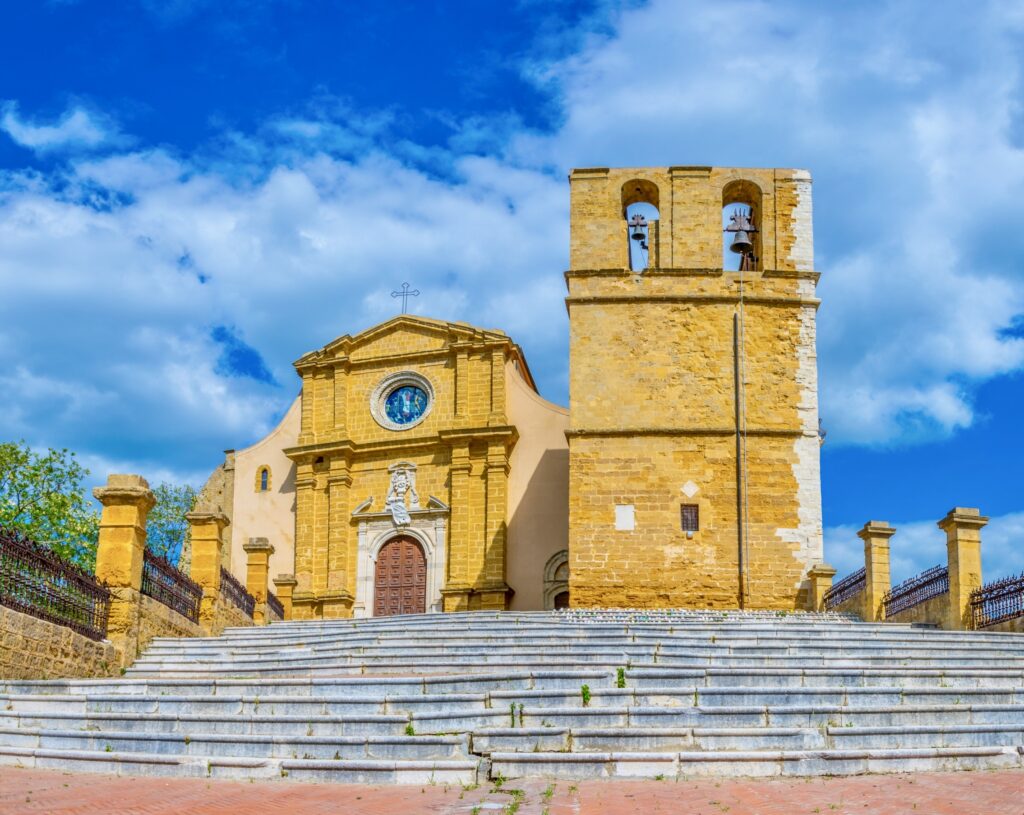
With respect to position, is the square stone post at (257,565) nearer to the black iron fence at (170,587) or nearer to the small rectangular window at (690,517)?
the black iron fence at (170,587)

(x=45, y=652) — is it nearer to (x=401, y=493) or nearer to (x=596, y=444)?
(x=596, y=444)

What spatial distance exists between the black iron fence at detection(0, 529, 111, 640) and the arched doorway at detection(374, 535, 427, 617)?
13.3 m

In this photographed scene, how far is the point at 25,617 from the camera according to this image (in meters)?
15.0

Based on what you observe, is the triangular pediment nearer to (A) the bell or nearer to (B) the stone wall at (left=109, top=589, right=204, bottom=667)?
(A) the bell

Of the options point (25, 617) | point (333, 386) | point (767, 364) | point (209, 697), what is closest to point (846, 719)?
point (209, 697)

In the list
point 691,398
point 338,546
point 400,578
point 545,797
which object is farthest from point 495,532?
point 545,797

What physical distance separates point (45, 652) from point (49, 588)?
814 millimetres

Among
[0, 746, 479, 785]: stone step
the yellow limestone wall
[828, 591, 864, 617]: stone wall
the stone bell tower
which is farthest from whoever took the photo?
the yellow limestone wall

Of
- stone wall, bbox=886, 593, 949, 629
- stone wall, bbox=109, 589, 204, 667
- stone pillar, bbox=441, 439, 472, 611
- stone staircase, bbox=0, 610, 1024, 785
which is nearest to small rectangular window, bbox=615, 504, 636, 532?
stone pillar, bbox=441, 439, 472, 611

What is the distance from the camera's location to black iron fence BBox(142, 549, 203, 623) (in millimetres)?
18672

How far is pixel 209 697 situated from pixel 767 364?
1677cm

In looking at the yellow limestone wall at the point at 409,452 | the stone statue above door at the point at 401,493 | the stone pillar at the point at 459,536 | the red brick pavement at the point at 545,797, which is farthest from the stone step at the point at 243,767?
the stone statue above door at the point at 401,493

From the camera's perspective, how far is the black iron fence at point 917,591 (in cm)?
2039

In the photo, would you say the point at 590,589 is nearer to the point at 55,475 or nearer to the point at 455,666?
the point at 455,666
